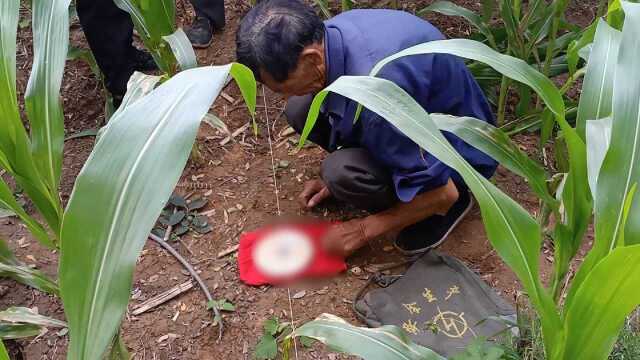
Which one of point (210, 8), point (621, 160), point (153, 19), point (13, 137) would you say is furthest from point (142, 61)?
point (621, 160)

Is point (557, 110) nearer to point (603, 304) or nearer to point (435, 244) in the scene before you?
point (603, 304)

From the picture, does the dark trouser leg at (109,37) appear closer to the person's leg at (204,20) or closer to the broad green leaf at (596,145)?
the person's leg at (204,20)

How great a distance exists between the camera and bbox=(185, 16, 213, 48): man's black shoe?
2.07 meters

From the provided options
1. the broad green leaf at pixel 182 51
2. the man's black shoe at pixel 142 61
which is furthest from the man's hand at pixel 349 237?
the man's black shoe at pixel 142 61

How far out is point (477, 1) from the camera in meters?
2.21

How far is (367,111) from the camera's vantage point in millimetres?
1265

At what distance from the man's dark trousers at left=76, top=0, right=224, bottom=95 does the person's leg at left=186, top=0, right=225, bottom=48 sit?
284mm

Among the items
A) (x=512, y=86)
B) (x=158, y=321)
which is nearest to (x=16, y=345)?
(x=158, y=321)

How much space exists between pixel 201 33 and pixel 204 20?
0.05 m

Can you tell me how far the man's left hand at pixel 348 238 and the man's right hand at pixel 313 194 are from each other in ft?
0.51

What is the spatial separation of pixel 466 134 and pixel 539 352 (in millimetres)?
→ 418

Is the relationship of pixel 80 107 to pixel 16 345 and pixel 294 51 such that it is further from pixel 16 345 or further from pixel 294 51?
pixel 294 51

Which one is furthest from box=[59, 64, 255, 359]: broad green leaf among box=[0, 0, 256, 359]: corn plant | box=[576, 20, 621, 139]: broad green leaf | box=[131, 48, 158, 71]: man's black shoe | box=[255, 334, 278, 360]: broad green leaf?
box=[131, 48, 158, 71]: man's black shoe

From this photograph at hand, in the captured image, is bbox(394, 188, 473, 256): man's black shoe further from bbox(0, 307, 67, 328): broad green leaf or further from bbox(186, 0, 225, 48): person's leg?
bbox(186, 0, 225, 48): person's leg
